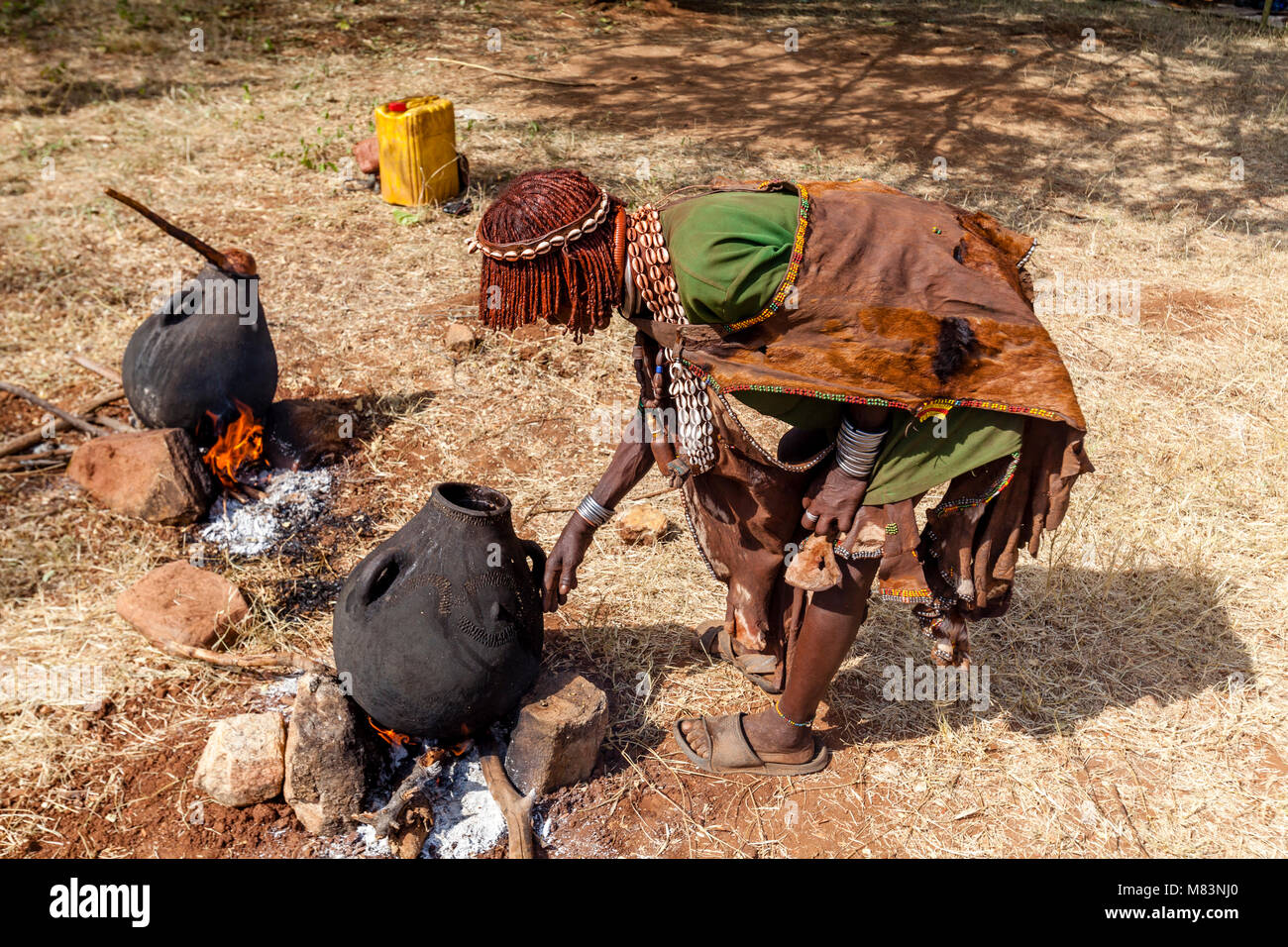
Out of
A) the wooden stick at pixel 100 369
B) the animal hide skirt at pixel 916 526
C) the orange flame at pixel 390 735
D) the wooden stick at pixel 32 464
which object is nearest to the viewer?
the animal hide skirt at pixel 916 526

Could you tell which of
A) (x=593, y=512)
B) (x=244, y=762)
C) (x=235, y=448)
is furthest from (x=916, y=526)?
(x=235, y=448)

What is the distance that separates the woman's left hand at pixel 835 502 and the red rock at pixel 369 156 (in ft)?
18.6

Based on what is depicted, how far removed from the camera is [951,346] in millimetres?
2432

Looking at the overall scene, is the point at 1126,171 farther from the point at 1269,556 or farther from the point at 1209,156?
the point at 1269,556

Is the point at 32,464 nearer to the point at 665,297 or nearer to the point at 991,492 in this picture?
the point at 665,297

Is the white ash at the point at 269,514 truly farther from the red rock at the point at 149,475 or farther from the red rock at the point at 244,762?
the red rock at the point at 244,762

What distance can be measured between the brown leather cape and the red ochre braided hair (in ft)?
0.63

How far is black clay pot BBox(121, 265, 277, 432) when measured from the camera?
4324 millimetres

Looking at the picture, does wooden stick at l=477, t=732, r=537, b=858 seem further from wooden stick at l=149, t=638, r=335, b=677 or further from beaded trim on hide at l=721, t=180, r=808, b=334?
beaded trim on hide at l=721, t=180, r=808, b=334

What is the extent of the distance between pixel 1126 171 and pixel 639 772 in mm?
7481

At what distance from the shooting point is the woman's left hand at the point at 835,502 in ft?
8.70

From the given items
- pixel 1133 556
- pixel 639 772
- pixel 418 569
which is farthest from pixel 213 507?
pixel 1133 556

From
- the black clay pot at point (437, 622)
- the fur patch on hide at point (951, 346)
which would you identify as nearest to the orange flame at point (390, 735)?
the black clay pot at point (437, 622)

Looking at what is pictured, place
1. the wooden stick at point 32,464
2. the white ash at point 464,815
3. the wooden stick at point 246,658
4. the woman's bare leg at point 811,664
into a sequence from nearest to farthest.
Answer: the woman's bare leg at point 811,664 < the white ash at point 464,815 < the wooden stick at point 246,658 < the wooden stick at point 32,464
